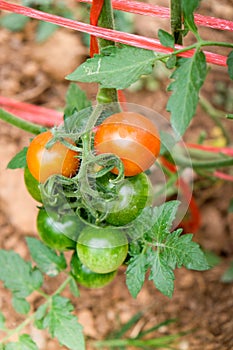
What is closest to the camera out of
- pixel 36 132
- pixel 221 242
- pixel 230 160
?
pixel 36 132

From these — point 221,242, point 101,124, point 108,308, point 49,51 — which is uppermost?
point 101,124

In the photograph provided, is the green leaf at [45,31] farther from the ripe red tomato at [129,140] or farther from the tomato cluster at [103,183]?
the ripe red tomato at [129,140]

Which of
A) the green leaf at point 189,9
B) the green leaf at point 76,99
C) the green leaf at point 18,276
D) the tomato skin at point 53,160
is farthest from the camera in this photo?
the green leaf at point 76,99

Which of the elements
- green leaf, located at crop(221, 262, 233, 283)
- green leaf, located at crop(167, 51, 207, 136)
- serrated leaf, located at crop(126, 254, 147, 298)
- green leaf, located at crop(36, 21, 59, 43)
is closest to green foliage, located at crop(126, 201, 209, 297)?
serrated leaf, located at crop(126, 254, 147, 298)

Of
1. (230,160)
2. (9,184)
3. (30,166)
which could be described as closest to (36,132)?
(30,166)

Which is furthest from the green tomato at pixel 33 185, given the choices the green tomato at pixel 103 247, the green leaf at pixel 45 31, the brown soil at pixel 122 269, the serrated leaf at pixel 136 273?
the green leaf at pixel 45 31

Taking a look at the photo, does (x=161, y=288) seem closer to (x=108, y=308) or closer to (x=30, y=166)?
(x=30, y=166)

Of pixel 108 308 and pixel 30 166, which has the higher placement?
pixel 30 166
